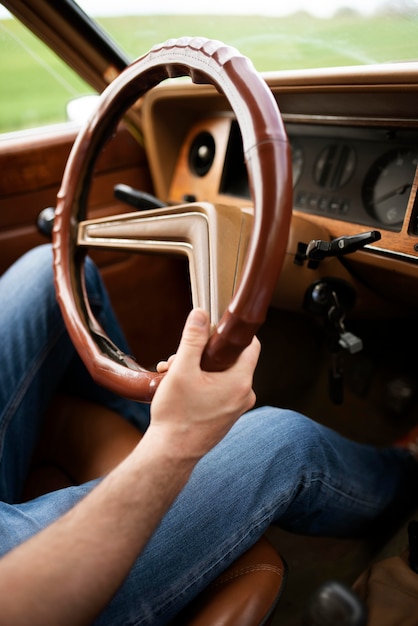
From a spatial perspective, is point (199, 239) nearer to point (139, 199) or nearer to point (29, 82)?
point (139, 199)

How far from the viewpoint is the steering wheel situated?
514 millimetres

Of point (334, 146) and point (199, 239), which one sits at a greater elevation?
point (334, 146)

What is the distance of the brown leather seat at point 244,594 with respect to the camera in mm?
548

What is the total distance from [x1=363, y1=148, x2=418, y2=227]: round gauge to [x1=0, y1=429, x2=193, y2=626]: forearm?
619 millimetres

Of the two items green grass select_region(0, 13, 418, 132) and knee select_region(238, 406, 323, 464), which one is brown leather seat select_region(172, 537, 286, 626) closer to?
knee select_region(238, 406, 323, 464)

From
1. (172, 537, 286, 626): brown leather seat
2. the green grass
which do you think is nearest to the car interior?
(172, 537, 286, 626): brown leather seat

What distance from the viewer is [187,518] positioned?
0.63 meters

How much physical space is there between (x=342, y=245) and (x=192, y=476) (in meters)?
0.40

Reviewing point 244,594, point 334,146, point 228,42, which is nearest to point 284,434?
point 244,594

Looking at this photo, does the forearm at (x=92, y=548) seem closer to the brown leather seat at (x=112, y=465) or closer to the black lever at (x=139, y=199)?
the brown leather seat at (x=112, y=465)

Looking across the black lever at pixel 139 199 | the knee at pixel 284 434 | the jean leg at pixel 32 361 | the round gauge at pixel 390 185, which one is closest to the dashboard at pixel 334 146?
the round gauge at pixel 390 185

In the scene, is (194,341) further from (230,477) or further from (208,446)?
(230,477)

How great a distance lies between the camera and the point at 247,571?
612 millimetres

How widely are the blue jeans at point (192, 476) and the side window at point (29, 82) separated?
530 mm
